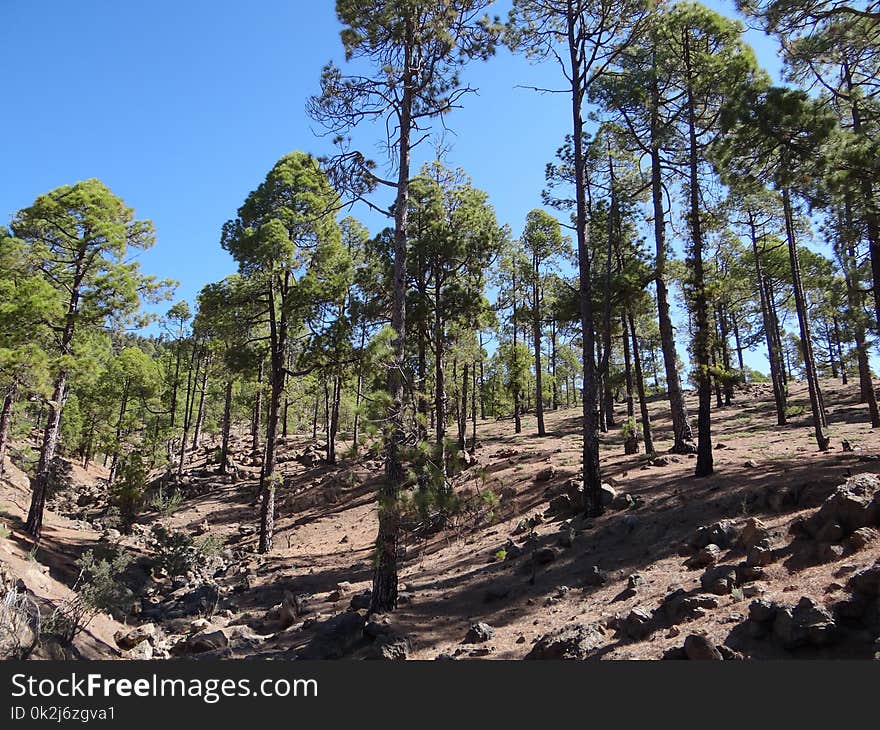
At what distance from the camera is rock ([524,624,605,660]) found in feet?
21.9

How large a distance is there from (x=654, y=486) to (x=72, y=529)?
2347 centimetres

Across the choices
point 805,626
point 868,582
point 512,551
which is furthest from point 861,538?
point 512,551

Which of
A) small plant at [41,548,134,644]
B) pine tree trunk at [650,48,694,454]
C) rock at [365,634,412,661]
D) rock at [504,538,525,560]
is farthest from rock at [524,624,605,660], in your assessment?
pine tree trunk at [650,48,694,454]

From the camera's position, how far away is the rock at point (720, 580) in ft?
23.4

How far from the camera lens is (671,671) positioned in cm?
539

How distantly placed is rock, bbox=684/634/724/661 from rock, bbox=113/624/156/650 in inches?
397

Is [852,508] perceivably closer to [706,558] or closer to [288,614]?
[706,558]

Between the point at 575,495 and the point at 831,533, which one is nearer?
the point at 831,533

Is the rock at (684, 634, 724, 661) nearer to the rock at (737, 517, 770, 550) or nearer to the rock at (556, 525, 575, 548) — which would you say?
the rock at (737, 517, 770, 550)

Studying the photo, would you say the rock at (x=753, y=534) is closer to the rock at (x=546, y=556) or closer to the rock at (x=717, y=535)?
the rock at (x=717, y=535)

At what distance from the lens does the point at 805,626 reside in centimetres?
546

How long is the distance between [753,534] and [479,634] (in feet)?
14.8

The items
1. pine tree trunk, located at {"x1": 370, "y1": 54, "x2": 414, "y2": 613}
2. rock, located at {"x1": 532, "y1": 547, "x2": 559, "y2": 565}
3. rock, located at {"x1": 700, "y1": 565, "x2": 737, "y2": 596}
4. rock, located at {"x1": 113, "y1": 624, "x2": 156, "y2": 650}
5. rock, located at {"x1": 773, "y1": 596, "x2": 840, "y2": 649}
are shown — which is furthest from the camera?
rock, located at {"x1": 532, "y1": 547, "x2": 559, "y2": 565}

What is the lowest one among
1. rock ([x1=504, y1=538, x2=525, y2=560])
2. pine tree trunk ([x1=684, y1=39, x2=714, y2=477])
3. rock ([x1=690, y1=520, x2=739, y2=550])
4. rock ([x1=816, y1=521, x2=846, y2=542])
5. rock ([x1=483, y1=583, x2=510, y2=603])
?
rock ([x1=483, y1=583, x2=510, y2=603])
